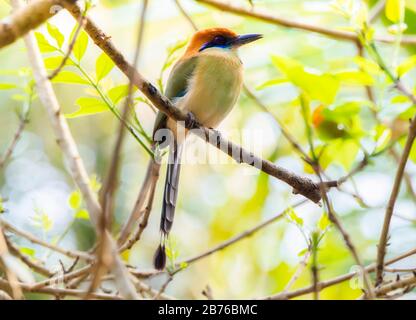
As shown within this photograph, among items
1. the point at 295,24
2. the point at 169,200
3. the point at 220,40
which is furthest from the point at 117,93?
the point at 220,40

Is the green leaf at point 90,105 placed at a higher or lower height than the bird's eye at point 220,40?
lower

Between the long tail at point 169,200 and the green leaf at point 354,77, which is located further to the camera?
the long tail at point 169,200

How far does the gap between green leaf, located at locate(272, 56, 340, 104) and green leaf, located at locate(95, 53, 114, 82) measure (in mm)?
412

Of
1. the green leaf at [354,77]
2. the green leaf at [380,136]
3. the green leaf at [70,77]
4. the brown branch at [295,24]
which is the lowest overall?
the green leaf at [380,136]

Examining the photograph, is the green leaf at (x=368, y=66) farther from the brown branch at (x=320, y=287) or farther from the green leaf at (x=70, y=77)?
the green leaf at (x=70, y=77)

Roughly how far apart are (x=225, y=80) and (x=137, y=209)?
1.35 meters

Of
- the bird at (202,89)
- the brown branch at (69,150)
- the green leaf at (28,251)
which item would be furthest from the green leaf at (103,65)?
the bird at (202,89)

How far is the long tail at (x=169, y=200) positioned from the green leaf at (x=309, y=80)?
722 mm

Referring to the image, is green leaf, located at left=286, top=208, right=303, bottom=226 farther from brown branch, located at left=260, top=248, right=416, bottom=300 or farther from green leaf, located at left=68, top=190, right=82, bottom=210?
green leaf, located at left=68, top=190, right=82, bottom=210

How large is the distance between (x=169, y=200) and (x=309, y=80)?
1.06 metres

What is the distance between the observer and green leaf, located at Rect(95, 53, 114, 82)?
56.9 inches

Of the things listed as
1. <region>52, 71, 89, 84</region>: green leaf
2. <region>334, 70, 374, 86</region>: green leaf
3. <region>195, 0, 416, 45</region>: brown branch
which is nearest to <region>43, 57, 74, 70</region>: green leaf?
<region>52, 71, 89, 84</region>: green leaf

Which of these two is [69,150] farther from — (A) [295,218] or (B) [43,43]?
(A) [295,218]

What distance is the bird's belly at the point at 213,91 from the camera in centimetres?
251
